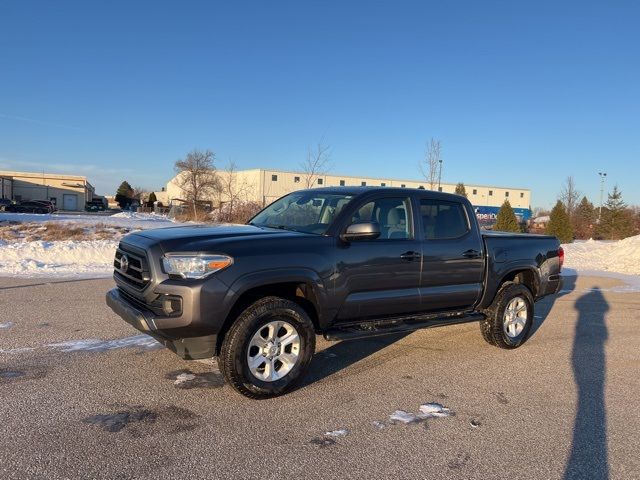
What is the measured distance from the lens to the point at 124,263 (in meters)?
4.82

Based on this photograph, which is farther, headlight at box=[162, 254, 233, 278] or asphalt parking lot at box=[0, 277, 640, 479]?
headlight at box=[162, 254, 233, 278]

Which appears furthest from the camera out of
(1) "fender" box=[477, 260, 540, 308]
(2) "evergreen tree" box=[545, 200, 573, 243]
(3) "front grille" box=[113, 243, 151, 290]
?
(2) "evergreen tree" box=[545, 200, 573, 243]

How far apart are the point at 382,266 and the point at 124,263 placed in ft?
8.18

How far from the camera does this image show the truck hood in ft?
13.9

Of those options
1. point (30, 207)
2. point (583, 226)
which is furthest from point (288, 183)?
point (583, 226)

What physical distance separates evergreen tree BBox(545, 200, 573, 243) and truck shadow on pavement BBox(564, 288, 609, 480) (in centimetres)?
2170

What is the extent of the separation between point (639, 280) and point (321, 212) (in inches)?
504

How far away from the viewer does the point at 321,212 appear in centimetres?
530

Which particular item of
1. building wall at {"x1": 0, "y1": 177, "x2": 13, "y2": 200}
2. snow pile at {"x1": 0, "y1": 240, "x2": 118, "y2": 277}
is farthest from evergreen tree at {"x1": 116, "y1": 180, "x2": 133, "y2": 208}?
snow pile at {"x1": 0, "y1": 240, "x2": 118, "y2": 277}

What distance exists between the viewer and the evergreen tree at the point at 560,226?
93.7ft

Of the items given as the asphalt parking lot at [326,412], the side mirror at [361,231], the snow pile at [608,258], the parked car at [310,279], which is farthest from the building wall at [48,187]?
the side mirror at [361,231]

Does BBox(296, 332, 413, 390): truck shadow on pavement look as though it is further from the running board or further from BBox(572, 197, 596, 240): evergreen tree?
BBox(572, 197, 596, 240): evergreen tree

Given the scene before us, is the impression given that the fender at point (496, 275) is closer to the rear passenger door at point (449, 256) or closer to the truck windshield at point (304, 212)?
the rear passenger door at point (449, 256)

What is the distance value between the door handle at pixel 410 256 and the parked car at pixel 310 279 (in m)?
0.01
